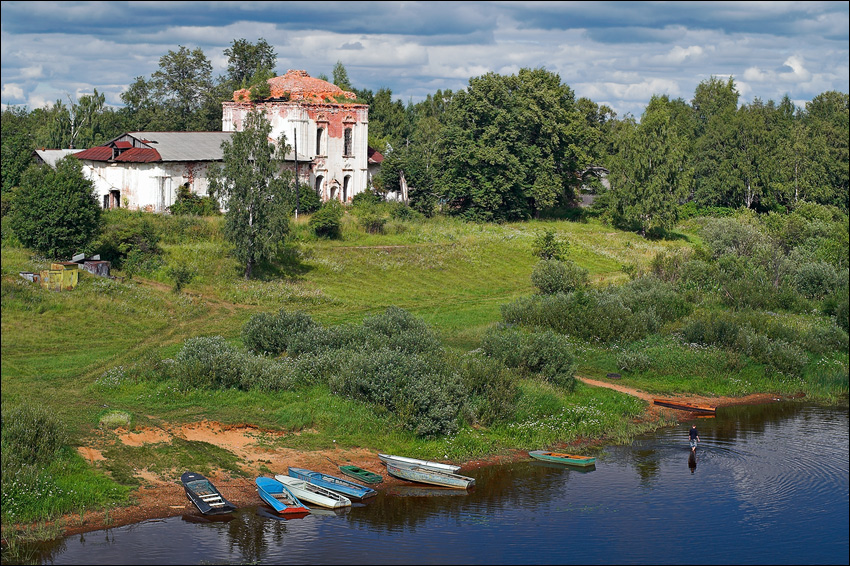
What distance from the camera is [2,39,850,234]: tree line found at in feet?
222

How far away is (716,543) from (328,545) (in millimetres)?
8930

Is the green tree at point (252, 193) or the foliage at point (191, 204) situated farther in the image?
the foliage at point (191, 204)

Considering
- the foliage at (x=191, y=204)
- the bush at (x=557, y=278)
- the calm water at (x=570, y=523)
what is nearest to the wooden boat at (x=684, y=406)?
the calm water at (x=570, y=523)

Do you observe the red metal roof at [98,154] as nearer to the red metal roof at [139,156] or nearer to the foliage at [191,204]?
the red metal roof at [139,156]

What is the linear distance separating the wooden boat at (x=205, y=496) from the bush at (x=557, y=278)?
1051 inches

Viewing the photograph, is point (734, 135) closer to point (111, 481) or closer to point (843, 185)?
point (843, 185)

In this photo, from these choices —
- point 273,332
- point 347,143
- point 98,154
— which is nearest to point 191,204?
point 98,154

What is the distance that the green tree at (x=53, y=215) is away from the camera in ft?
139

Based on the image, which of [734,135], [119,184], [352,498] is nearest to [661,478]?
[352,498]

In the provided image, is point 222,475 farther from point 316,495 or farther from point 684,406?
point 684,406

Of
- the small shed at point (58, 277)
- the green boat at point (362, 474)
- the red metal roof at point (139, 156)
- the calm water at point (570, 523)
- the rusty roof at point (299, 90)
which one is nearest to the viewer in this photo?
the calm water at point (570, 523)

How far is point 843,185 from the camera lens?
256 ft

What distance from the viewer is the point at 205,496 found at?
21844 millimetres

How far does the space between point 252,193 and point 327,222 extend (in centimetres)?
1138
